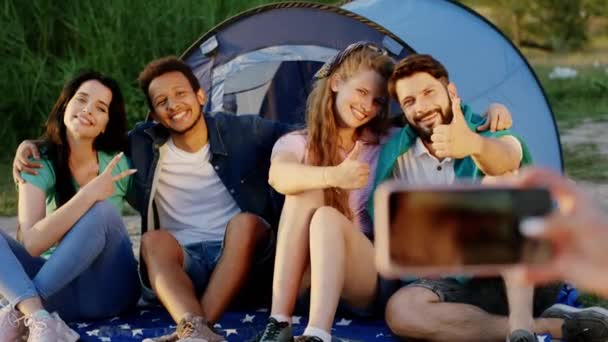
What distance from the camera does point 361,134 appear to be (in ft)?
9.23

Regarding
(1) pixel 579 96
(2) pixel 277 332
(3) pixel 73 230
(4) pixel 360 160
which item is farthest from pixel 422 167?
(1) pixel 579 96

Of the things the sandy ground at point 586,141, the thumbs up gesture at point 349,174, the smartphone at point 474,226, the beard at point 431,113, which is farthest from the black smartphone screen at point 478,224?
the sandy ground at point 586,141

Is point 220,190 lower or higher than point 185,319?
higher

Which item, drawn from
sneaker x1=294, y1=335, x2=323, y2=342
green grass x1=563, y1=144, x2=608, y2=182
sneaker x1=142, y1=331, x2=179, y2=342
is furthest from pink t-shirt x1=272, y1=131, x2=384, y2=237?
green grass x1=563, y1=144, x2=608, y2=182

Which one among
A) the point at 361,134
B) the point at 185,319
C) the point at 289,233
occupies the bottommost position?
the point at 185,319

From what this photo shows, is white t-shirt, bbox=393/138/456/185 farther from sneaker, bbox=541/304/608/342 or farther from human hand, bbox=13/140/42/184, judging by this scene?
human hand, bbox=13/140/42/184

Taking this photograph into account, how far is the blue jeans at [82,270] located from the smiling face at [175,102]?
312 millimetres

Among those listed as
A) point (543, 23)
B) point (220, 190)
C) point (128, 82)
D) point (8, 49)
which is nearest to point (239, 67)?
point (220, 190)

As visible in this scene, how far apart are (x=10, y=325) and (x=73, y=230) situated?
0.89 ft

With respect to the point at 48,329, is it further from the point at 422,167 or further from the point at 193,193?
the point at 422,167

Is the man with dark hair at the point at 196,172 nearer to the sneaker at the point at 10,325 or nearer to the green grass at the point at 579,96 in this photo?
the sneaker at the point at 10,325

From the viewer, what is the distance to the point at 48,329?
266 centimetres

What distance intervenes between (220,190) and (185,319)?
A: 0.46 m

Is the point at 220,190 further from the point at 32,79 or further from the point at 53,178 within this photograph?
the point at 32,79
